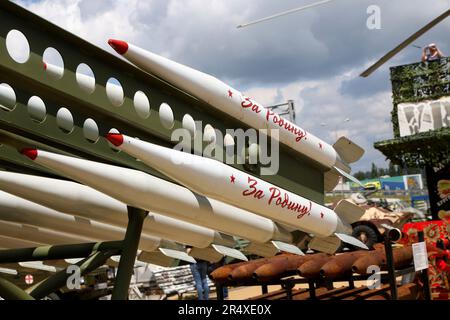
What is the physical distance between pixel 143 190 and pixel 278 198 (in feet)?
5.14

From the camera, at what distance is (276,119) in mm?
5398

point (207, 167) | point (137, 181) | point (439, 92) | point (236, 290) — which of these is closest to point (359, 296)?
point (207, 167)

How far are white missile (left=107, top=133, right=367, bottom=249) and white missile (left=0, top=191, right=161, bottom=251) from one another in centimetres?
169

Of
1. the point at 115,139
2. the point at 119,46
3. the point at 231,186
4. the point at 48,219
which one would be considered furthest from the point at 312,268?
the point at 119,46

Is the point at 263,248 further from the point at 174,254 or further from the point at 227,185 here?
the point at 227,185

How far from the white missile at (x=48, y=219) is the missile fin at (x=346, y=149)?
2.69 m

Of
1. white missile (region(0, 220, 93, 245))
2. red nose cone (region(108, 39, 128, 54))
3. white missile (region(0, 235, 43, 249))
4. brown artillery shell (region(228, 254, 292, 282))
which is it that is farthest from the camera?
brown artillery shell (region(228, 254, 292, 282))

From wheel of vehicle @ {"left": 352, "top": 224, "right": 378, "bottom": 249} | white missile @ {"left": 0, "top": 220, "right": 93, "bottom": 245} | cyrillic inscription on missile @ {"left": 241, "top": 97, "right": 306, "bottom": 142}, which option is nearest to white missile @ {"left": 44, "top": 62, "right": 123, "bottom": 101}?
cyrillic inscription on missile @ {"left": 241, "top": 97, "right": 306, "bottom": 142}

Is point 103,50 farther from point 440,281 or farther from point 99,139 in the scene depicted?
point 440,281

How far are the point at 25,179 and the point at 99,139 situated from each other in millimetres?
685

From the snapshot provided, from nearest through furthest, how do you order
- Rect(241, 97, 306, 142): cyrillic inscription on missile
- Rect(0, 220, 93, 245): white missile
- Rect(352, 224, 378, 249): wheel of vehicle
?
Rect(241, 97, 306, 142): cyrillic inscription on missile, Rect(0, 220, 93, 245): white missile, Rect(352, 224, 378, 249): wheel of vehicle

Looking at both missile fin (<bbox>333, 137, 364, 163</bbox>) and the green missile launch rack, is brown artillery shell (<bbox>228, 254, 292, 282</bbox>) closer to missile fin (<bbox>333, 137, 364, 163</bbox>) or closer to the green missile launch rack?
missile fin (<bbox>333, 137, 364, 163</bbox>)

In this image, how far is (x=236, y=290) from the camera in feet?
49.6

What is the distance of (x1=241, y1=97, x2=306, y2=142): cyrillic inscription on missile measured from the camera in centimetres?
499
